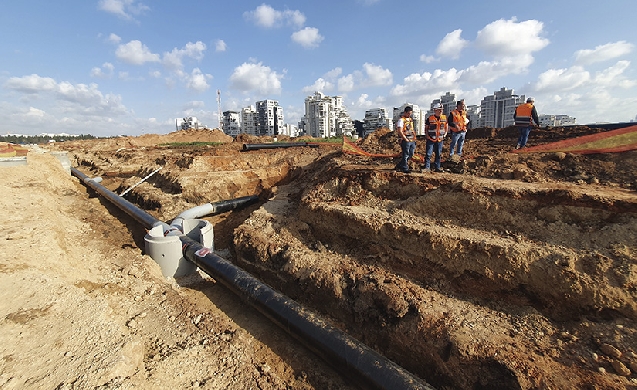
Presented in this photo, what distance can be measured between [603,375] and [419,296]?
2.33m

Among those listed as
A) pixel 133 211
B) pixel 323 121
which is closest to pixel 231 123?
pixel 323 121

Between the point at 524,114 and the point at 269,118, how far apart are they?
304 feet

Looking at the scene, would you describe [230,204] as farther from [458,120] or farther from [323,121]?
[323,121]

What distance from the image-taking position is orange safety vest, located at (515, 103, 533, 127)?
10.1 metres

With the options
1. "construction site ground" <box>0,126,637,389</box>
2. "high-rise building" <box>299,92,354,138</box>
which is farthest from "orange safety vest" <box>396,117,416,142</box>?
"high-rise building" <box>299,92,354,138</box>

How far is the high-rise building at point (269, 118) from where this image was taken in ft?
315

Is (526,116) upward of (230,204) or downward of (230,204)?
upward

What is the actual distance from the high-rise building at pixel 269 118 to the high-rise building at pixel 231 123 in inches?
367

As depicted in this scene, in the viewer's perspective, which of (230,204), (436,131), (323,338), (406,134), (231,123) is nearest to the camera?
(323,338)

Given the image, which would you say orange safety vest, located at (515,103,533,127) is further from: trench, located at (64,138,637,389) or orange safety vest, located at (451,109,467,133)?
trench, located at (64,138,637,389)

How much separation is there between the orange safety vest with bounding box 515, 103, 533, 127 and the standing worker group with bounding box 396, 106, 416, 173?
4890 millimetres

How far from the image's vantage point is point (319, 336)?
439cm

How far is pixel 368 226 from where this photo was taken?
6.48 meters

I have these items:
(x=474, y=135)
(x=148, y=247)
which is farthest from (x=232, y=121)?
(x=148, y=247)
